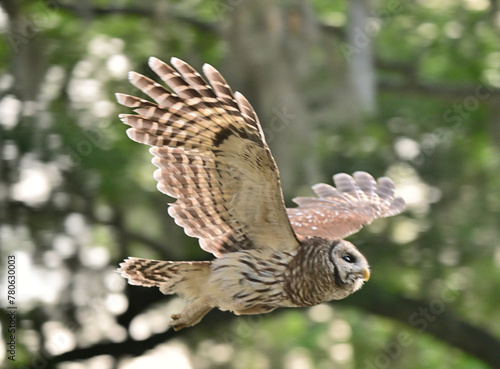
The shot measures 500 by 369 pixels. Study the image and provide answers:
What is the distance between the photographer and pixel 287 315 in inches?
331

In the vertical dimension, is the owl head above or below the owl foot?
above

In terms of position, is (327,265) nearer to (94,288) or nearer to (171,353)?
(94,288)

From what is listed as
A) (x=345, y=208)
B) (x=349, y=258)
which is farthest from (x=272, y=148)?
(x=349, y=258)

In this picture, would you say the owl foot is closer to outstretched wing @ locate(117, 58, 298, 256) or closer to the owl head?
outstretched wing @ locate(117, 58, 298, 256)

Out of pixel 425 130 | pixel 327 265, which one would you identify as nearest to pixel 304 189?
pixel 425 130

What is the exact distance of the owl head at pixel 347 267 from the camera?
3.25 m

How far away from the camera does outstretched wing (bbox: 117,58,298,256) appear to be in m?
2.93

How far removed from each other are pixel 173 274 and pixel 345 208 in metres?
1.35

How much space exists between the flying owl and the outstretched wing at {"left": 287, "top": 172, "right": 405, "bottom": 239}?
0.57 m

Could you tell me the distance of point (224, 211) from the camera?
11.2 ft

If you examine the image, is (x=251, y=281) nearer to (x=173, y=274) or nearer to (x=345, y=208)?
(x=173, y=274)

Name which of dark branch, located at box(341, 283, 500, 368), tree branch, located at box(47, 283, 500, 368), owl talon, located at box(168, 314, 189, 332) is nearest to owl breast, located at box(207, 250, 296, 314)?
owl talon, located at box(168, 314, 189, 332)

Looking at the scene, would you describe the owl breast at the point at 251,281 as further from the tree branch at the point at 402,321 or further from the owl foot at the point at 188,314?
the tree branch at the point at 402,321

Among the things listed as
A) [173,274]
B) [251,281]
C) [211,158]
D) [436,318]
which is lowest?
[436,318]
